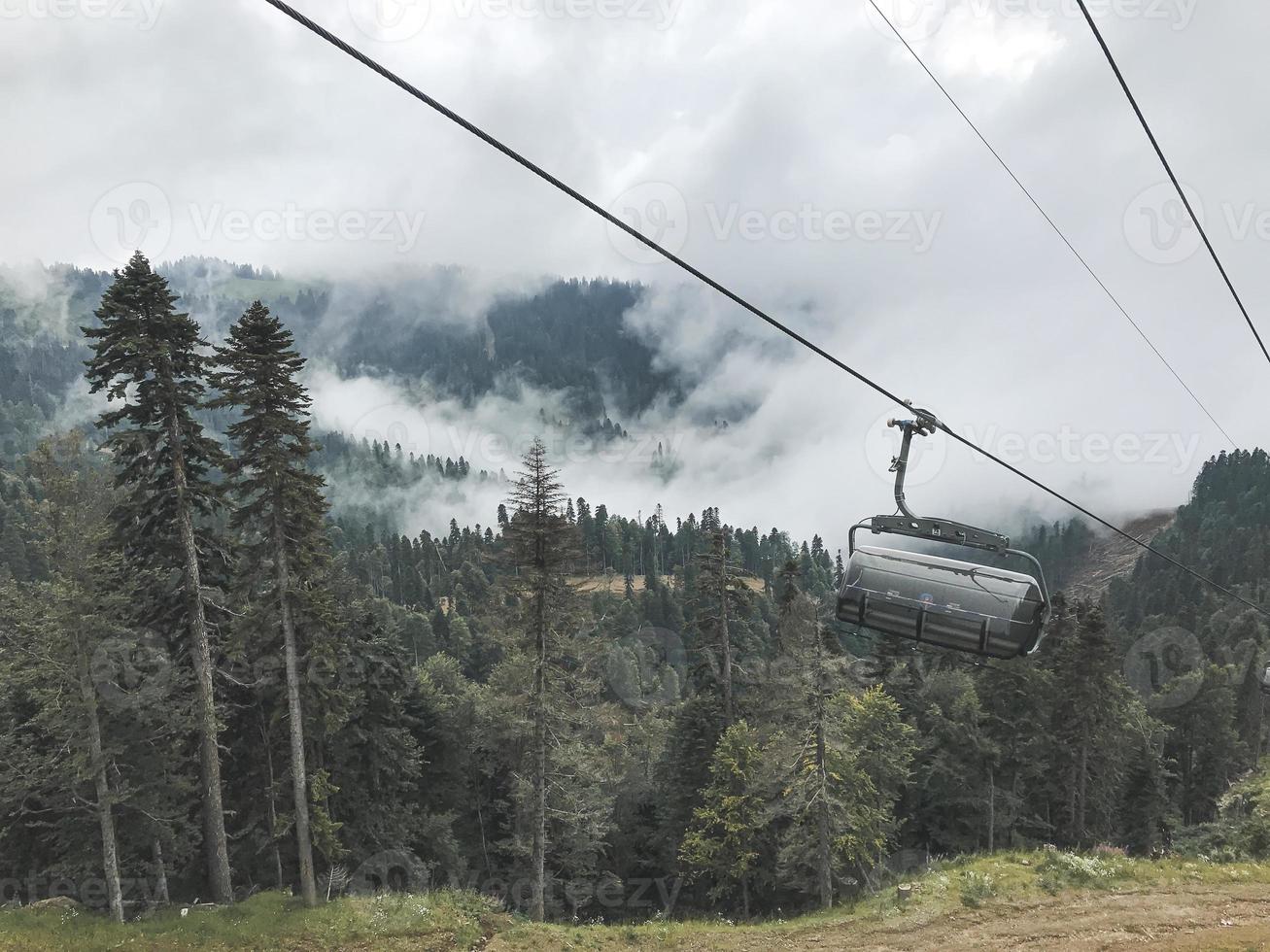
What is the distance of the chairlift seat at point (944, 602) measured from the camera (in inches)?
436

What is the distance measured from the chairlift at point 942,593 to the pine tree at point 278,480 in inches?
633

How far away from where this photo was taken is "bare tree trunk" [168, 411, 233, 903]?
20.6 m

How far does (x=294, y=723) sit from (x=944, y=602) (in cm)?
1874

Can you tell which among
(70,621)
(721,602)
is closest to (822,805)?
(721,602)

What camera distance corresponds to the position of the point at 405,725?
1501 inches

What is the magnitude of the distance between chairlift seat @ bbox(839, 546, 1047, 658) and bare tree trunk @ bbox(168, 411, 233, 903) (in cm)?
1845

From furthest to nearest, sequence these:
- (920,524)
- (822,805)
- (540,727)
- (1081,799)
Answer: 1. (1081,799)
2. (822,805)
3. (540,727)
4. (920,524)

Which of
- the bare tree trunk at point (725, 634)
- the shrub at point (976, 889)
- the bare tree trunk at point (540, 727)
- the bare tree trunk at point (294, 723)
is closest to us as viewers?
the bare tree trunk at point (294, 723)

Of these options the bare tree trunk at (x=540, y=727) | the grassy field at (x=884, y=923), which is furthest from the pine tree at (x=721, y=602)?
the grassy field at (x=884, y=923)

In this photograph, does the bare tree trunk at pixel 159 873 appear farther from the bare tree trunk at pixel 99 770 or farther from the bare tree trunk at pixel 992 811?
the bare tree trunk at pixel 992 811

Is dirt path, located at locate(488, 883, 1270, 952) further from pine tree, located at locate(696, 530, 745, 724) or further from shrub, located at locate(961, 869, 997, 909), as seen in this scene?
pine tree, located at locate(696, 530, 745, 724)

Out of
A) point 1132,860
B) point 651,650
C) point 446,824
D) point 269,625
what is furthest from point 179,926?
point 651,650

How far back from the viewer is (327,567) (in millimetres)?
22188

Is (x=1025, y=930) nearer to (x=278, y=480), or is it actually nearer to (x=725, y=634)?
(x=725, y=634)
